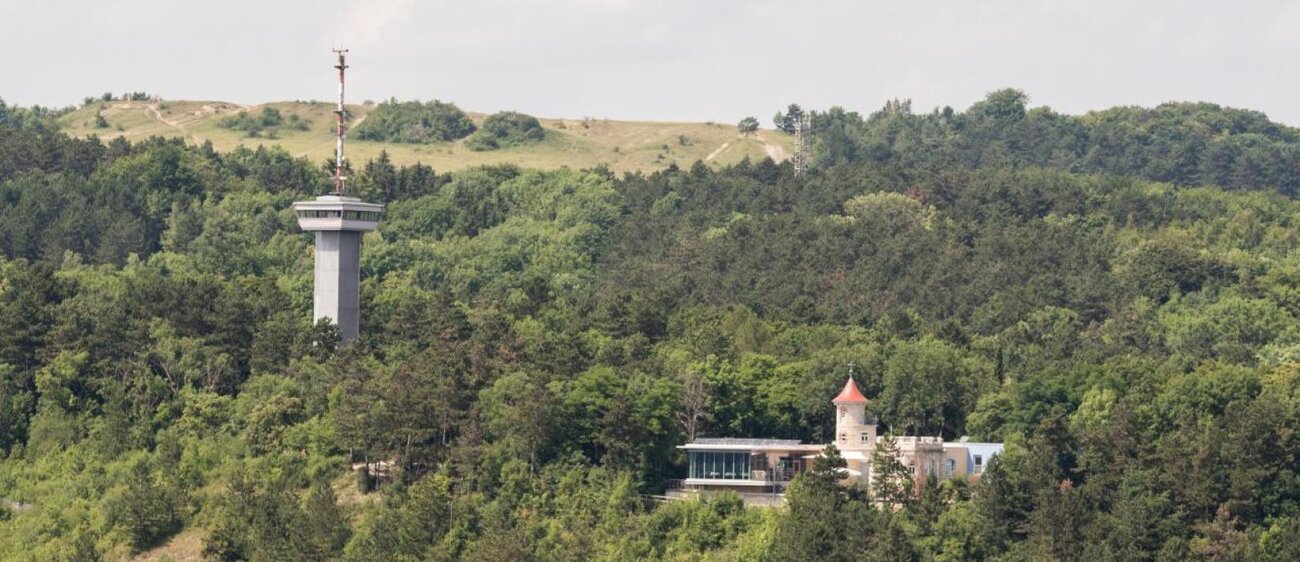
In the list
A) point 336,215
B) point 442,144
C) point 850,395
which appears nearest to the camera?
point 850,395

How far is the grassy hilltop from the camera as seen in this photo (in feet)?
598

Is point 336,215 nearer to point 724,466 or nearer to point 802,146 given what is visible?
point 724,466

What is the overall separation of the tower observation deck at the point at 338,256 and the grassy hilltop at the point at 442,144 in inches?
2461

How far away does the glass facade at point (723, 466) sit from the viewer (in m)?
94.0

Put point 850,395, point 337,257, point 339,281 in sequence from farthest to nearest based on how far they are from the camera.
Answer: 1. point 337,257
2. point 339,281
3. point 850,395

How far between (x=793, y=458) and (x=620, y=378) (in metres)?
7.26

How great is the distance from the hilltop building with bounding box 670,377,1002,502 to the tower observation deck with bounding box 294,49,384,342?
20.9 m

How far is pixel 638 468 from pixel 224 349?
76.7 feet

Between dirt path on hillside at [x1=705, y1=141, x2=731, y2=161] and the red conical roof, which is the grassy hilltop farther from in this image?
the red conical roof

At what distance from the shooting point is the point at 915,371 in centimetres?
10094

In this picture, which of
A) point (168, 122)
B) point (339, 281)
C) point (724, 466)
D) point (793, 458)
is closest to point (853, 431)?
point (793, 458)

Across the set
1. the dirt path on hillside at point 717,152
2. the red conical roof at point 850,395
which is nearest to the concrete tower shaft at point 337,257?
the red conical roof at point 850,395

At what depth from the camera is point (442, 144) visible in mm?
187750

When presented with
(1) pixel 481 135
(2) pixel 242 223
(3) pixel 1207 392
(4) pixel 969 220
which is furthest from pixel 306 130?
(3) pixel 1207 392
